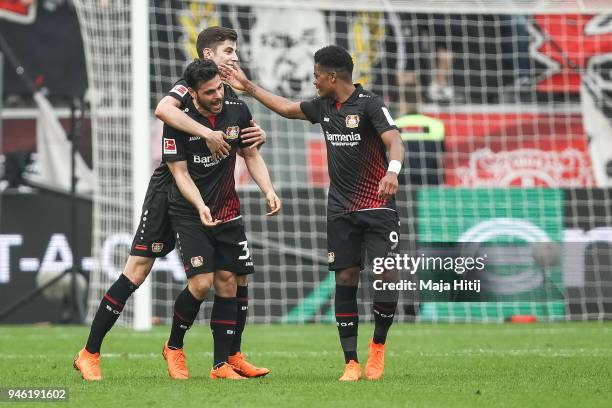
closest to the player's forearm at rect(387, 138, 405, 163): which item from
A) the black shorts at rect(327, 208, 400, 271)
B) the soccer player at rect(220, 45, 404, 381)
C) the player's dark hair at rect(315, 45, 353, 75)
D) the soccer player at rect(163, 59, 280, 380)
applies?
the soccer player at rect(220, 45, 404, 381)

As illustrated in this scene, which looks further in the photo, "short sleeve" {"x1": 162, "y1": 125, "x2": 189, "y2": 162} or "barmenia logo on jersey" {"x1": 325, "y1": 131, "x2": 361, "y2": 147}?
"barmenia logo on jersey" {"x1": 325, "y1": 131, "x2": 361, "y2": 147}

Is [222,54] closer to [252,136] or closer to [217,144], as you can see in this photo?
[252,136]

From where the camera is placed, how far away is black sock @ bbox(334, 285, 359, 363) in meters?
7.20

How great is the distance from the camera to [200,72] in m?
6.95

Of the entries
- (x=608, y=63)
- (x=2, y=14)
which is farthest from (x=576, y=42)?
(x=2, y=14)

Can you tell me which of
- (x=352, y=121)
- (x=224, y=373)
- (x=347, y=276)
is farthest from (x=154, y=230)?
(x=352, y=121)

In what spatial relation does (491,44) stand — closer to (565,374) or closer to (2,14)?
(2,14)

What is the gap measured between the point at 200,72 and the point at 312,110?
831 millimetres

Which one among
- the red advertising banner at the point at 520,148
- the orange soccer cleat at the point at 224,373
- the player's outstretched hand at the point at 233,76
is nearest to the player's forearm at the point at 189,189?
the player's outstretched hand at the point at 233,76

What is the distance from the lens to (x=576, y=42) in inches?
607

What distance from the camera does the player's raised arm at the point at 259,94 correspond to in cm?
745

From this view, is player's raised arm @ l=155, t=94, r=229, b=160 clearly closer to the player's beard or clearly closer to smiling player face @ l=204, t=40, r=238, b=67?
the player's beard

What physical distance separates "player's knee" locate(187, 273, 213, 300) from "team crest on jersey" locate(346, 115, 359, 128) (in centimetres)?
122

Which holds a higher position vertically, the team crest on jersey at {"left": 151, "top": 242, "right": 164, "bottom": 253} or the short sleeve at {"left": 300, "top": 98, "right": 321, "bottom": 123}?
the short sleeve at {"left": 300, "top": 98, "right": 321, "bottom": 123}
